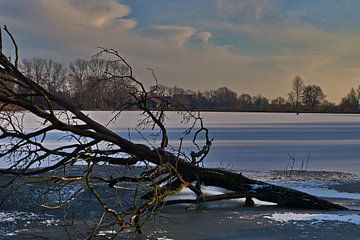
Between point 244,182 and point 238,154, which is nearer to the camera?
point 244,182

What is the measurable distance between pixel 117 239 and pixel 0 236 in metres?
1.28

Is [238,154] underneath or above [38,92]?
underneath

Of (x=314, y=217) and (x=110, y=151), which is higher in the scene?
(x=110, y=151)

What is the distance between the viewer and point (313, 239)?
16.9 feet

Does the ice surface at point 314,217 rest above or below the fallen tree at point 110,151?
below

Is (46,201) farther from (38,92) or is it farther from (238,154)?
(238,154)

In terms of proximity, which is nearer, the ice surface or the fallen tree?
the ice surface

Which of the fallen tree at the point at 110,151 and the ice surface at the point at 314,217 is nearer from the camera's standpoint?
the ice surface at the point at 314,217

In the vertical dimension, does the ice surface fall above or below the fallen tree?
below

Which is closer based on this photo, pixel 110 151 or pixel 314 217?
pixel 314 217

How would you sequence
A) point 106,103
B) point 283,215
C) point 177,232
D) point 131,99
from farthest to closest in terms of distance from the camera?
point 106,103 → point 131,99 → point 283,215 → point 177,232

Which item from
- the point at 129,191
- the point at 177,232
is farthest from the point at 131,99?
the point at 177,232

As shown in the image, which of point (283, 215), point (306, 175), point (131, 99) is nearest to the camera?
point (283, 215)

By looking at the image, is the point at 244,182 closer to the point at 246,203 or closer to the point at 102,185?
the point at 246,203
